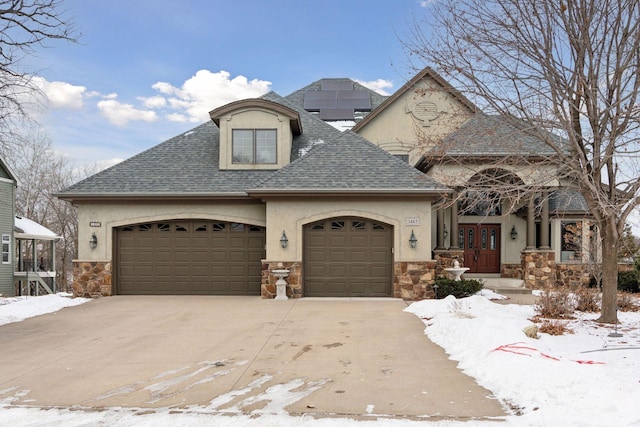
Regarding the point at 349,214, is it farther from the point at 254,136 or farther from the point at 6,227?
the point at 6,227

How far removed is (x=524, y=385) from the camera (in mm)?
5211

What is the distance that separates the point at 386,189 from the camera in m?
13.2

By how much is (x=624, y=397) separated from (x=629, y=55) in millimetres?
6147

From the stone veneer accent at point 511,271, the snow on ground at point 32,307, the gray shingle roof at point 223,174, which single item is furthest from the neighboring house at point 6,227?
the stone veneer accent at point 511,271

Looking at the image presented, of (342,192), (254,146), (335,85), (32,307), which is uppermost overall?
(335,85)

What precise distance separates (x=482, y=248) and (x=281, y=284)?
8510 millimetres

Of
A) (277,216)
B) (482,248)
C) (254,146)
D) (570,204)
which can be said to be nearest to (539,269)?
(482,248)

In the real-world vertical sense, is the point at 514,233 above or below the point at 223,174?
below

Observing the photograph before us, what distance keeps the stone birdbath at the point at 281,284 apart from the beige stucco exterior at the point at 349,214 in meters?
0.46

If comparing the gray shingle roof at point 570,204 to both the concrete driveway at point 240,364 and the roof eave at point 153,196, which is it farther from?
the roof eave at point 153,196

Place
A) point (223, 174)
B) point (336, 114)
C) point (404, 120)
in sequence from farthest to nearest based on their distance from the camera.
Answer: point (336, 114), point (404, 120), point (223, 174)

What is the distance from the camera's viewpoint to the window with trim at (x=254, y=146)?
15680 millimetres

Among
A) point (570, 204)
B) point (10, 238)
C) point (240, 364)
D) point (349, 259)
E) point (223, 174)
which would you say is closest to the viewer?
point (240, 364)

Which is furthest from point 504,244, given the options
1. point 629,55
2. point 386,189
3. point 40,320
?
point 40,320
